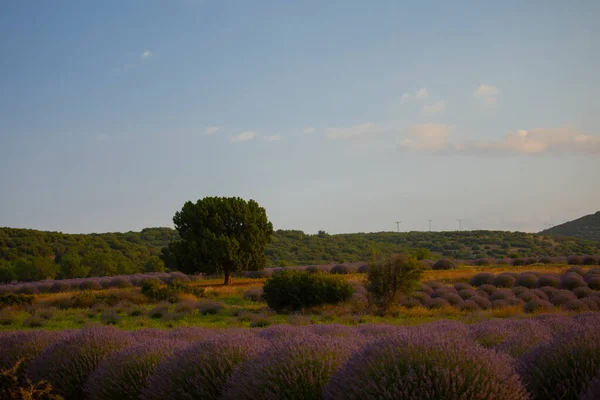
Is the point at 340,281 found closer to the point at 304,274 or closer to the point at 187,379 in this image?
the point at 304,274

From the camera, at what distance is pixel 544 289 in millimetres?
27469

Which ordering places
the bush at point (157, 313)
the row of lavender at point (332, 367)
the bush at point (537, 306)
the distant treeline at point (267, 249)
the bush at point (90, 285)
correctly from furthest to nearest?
the distant treeline at point (267, 249) < the bush at point (90, 285) < the bush at point (537, 306) < the bush at point (157, 313) < the row of lavender at point (332, 367)

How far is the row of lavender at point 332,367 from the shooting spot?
436 centimetres

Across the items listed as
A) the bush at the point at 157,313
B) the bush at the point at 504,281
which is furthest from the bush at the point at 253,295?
the bush at the point at 504,281

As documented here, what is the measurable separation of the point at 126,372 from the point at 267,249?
224ft

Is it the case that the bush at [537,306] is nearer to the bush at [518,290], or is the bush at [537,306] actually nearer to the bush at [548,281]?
the bush at [518,290]

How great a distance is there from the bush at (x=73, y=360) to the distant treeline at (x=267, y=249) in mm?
40944

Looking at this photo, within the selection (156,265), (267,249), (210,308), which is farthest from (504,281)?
(267,249)

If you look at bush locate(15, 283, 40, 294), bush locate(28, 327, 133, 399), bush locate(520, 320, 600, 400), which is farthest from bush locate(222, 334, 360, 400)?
bush locate(15, 283, 40, 294)

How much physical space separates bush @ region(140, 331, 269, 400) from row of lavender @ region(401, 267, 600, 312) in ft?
62.0

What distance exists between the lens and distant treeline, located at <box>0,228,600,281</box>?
1887 inches

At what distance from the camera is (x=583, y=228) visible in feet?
325

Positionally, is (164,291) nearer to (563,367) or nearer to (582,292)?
(582,292)

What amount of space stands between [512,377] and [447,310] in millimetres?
18894
